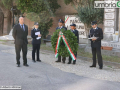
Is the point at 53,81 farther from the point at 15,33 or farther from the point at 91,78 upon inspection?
the point at 15,33

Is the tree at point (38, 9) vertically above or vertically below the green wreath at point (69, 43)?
above

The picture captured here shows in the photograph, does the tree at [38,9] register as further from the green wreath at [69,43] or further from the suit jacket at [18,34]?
the suit jacket at [18,34]

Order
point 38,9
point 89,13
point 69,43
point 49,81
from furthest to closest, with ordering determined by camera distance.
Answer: point 38,9
point 89,13
point 69,43
point 49,81

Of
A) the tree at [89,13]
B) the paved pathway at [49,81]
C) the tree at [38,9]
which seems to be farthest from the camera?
the tree at [38,9]

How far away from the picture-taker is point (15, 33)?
8164mm

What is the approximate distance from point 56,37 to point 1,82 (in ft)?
13.5

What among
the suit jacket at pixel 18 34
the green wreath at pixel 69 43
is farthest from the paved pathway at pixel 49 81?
the green wreath at pixel 69 43

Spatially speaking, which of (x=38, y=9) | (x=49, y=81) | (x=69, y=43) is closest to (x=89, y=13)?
(x=69, y=43)

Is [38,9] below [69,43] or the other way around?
the other way around

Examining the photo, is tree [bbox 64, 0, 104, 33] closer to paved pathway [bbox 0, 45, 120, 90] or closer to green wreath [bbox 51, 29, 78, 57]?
green wreath [bbox 51, 29, 78, 57]

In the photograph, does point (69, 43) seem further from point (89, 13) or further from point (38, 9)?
point (38, 9)

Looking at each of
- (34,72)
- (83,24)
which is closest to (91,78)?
(34,72)

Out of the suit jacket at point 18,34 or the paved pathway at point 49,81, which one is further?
the suit jacket at point 18,34

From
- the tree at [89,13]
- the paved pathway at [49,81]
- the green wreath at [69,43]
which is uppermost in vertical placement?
the tree at [89,13]
